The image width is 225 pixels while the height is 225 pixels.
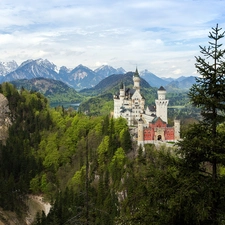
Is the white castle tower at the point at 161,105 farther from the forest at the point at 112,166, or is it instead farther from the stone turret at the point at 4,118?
the stone turret at the point at 4,118

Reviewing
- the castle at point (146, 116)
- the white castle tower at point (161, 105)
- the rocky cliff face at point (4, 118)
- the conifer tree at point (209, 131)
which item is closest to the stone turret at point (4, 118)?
the rocky cliff face at point (4, 118)

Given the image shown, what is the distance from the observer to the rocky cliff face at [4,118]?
107562mm

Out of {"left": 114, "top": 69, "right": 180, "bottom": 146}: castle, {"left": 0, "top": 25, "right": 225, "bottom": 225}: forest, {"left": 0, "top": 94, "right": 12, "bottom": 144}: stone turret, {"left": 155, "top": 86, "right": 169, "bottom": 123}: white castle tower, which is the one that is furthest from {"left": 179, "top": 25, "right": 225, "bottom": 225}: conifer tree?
{"left": 0, "top": 94, "right": 12, "bottom": 144}: stone turret

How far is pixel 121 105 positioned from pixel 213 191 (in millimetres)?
84615

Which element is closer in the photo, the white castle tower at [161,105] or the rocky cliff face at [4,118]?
the white castle tower at [161,105]

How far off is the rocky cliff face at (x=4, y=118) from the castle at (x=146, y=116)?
38616mm

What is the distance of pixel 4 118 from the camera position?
112 meters

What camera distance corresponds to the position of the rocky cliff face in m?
108

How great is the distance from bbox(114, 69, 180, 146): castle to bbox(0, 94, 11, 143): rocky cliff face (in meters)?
38.6

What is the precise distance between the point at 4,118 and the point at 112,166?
178 feet

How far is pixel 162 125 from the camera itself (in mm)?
76062

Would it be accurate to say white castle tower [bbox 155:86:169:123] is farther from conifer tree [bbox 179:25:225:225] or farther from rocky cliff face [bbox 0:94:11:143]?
conifer tree [bbox 179:25:225:225]

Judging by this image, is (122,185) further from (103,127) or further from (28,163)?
(28,163)

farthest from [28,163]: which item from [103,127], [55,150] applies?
[103,127]
